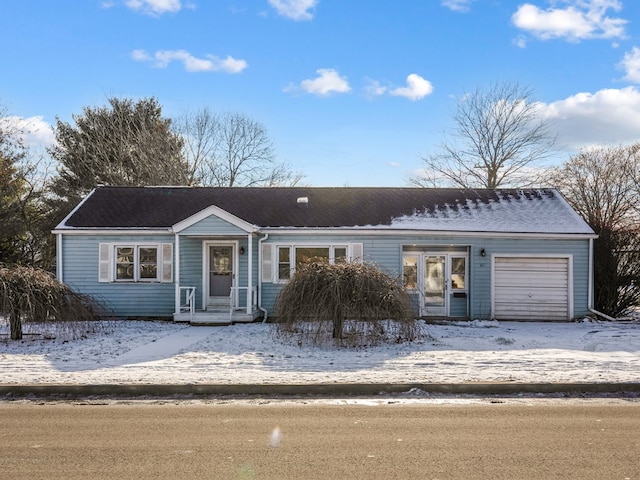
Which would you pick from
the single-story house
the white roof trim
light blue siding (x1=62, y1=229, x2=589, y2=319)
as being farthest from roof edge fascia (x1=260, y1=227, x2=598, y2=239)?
the white roof trim

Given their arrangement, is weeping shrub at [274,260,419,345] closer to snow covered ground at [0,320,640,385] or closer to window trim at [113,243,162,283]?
snow covered ground at [0,320,640,385]

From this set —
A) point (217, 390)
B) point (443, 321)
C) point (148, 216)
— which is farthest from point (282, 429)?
point (148, 216)

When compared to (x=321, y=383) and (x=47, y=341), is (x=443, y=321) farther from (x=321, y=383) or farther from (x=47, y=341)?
(x=47, y=341)

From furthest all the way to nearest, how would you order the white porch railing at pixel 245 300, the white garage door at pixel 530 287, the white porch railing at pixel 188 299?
the white garage door at pixel 530 287 < the white porch railing at pixel 188 299 < the white porch railing at pixel 245 300

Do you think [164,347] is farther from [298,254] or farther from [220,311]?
[298,254]

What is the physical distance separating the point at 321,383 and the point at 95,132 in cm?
3140

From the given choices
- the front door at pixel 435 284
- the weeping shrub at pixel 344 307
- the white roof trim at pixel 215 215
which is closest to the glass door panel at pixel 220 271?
the white roof trim at pixel 215 215

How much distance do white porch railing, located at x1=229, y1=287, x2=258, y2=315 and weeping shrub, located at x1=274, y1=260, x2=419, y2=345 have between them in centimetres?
414

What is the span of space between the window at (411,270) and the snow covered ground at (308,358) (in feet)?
9.93

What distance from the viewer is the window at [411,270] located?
55.4 feet

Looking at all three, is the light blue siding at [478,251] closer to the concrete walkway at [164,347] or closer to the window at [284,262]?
the window at [284,262]

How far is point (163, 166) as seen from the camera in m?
32.8

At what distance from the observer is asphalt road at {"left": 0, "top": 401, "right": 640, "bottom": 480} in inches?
184

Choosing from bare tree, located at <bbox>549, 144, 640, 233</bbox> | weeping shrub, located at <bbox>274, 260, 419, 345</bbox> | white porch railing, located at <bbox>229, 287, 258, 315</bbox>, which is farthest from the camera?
bare tree, located at <bbox>549, 144, 640, 233</bbox>
